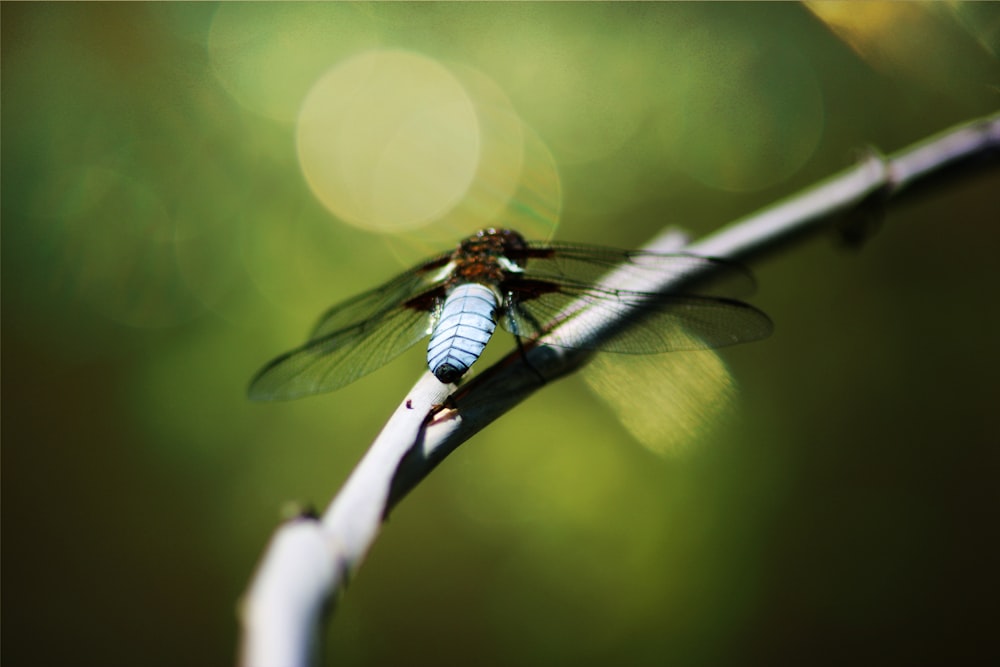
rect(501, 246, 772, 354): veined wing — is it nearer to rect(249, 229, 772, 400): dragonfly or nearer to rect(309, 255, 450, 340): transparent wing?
rect(249, 229, 772, 400): dragonfly

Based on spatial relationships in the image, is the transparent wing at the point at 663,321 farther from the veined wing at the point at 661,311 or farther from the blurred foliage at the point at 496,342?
the blurred foliage at the point at 496,342

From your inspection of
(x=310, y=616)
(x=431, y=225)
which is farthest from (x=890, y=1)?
(x=310, y=616)

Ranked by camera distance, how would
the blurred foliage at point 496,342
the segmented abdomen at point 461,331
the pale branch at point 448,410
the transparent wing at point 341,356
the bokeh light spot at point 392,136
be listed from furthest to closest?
the bokeh light spot at point 392,136 < the blurred foliage at point 496,342 < the transparent wing at point 341,356 < the segmented abdomen at point 461,331 < the pale branch at point 448,410

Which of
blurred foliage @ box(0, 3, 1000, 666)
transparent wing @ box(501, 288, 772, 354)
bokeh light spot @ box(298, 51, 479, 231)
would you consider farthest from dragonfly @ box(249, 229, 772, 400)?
bokeh light spot @ box(298, 51, 479, 231)

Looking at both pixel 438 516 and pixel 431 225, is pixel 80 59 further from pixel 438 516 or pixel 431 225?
pixel 438 516

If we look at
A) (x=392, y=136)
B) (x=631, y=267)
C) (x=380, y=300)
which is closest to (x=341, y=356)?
(x=380, y=300)

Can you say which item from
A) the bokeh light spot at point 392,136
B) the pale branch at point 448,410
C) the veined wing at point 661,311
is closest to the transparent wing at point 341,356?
the veined wing at point 661,311

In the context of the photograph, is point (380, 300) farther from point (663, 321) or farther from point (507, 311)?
point (663, 321)
